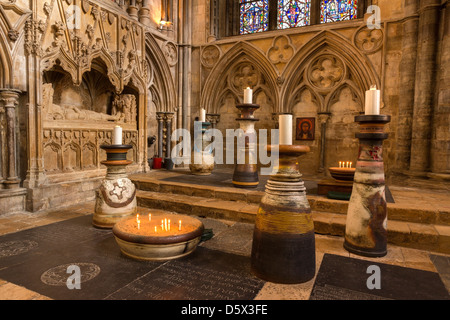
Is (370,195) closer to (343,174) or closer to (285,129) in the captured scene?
(285,129)

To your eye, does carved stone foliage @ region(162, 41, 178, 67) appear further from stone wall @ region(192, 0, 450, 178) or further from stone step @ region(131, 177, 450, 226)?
stone step @ region(131, 177, 450, 226)

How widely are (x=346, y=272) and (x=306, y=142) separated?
5585 millimetres

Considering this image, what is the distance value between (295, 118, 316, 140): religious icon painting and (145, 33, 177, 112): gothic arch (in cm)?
336

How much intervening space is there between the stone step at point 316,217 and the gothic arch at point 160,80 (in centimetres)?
343

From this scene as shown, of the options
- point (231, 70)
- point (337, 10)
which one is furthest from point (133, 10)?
point (337, 10)

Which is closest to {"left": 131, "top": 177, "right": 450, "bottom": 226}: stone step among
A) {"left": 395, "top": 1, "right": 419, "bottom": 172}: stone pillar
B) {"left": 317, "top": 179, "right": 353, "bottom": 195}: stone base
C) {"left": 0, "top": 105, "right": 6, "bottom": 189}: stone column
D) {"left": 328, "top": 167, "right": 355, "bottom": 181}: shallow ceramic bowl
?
{"left": 317, "top": 179, "right": 353, "bottom": 195}: stone base

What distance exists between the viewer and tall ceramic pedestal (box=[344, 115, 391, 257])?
3.03 meters

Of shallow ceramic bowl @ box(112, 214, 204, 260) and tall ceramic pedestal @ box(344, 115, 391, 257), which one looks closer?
shallow ceramic bowl @ box(112, 214, 204, 260)

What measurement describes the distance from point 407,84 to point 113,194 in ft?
19.9

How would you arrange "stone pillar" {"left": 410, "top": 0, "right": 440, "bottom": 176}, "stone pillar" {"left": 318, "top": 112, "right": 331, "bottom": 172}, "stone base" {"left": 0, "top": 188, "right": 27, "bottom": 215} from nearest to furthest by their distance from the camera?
1. "stone base" {"left": 0, "top": 188, "right": 27, "bottom": 215}
2. "stone pillar" {"left": 410, "top": 0, "right": 440, "bottom": 176}
3. "stone pillar" {"left": 318, "top": 112, "right": 331, "bottom": 172}

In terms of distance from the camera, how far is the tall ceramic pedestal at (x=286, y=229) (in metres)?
2.39

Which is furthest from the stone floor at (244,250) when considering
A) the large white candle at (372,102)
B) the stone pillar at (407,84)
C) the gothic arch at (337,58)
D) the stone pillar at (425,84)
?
the gothic arch at (337,58)

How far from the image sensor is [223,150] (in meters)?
9.11
